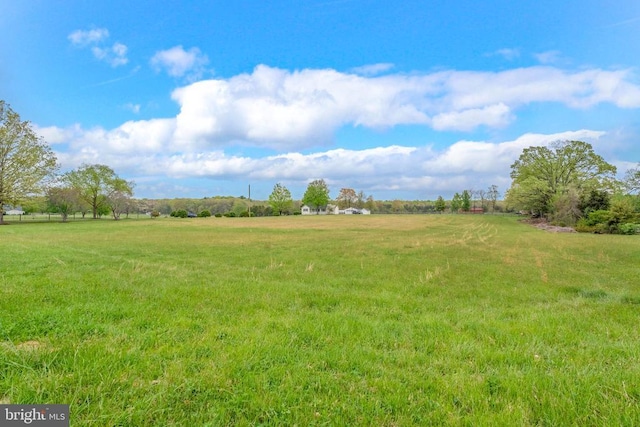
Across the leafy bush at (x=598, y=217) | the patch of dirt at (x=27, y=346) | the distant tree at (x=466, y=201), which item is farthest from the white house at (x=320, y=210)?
the patch of dirt at (x=27, y=346)

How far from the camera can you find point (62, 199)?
47.1 metres

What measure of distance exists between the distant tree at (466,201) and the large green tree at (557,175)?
5714 cm

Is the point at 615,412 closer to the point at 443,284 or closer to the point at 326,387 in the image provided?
the point at 326,387

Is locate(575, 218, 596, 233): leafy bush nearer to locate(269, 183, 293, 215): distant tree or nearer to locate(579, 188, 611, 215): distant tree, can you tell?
locate(579, 188, 611, 215): distant tree

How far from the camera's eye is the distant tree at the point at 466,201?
106938 millimetres

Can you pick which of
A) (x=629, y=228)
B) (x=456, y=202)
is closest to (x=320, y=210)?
(x=456, y=202)

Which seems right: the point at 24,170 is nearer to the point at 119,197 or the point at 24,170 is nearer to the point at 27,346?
the point at 119,197

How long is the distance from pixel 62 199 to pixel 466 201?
111324 millimetres

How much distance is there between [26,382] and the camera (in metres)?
2.76

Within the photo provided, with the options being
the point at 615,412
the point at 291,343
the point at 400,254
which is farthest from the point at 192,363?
the point at 400,254

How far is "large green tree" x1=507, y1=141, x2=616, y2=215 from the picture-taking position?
1670 inches

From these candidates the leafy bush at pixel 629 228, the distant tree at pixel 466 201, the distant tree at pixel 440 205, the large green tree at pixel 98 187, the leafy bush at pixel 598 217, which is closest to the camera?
the leafy bush at pixel 629 228

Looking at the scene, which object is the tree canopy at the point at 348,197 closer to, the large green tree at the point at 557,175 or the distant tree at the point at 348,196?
the distant tree at the point at 348,196

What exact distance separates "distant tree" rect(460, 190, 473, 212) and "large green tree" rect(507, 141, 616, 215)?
57.1 meters
